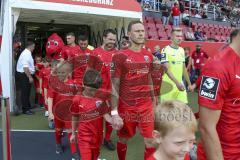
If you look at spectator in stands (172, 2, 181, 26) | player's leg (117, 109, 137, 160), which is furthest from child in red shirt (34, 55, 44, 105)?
spectator in stands (172, 2, 181, 26)

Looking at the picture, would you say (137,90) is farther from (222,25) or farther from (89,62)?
(222,25)

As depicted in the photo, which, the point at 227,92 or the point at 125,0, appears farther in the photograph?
the point at 125,0

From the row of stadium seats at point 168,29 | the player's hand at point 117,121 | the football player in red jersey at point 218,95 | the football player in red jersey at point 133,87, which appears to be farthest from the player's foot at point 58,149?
the row of stadium seats at point 168,29

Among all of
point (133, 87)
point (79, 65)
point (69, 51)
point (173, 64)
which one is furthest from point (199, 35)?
point (133, 87)

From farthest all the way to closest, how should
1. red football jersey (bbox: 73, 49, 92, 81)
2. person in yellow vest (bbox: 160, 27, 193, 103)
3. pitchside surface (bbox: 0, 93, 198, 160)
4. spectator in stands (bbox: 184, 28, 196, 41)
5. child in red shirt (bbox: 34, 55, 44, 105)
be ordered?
spectator in stands (bbox: 184, 28, 196, 41) → child in red shirt (bbox: 34, 55, 44, 105) → person in yellow vest (bbox: 160, 27, 193, 103) → red football jersey (bbox: 73, 49, 92, 81) → pitchside surface (bbox: 0, 93, 198, 160)

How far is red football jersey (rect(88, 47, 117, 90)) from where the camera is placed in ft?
→ 18.1

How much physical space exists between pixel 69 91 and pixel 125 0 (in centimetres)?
652

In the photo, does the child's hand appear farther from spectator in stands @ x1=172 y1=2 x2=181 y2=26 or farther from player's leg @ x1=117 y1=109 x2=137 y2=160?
spectator in stands @ x1=172 y1=2 x2=181 y2=26

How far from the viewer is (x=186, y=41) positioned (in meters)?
20.0

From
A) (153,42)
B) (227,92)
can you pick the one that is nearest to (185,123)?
(227,92)

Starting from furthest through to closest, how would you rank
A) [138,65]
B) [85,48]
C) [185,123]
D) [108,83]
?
[85,48]
[108,83]
[138,65]
[185,123]

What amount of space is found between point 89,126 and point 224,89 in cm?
236

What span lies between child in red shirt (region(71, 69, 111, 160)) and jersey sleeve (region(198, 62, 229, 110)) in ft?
7.32

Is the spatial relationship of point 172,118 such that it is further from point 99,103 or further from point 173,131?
point 99,103
